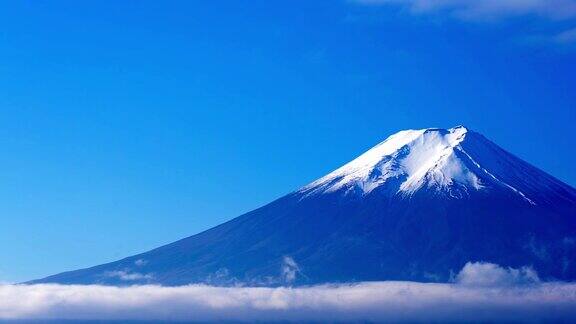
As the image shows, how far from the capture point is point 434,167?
14650cm

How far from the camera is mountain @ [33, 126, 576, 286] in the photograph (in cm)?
13562

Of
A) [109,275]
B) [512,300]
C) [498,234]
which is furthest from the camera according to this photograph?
[109,275]

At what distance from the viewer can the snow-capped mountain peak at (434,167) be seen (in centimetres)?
14562

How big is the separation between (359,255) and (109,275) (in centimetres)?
3320

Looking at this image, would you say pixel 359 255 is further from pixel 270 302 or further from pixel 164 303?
pixel 164 303

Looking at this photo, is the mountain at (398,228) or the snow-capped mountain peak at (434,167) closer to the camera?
the mountain at (398,228)

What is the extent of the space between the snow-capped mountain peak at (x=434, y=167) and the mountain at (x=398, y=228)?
0.12 m

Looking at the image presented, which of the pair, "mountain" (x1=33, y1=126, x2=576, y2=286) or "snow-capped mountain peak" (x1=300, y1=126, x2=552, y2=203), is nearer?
"mountain" (x1=33, y1=126, x2=576, y2=286)

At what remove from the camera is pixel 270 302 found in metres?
135

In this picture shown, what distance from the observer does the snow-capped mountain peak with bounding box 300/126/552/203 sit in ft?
478

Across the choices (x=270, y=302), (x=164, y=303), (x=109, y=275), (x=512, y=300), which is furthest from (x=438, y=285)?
(x=109, y=275)

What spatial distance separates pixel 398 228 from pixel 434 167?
10.3 meters

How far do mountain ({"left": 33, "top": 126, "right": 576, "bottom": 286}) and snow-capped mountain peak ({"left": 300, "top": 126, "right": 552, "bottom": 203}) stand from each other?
0.12m

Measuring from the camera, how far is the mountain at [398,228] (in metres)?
136
